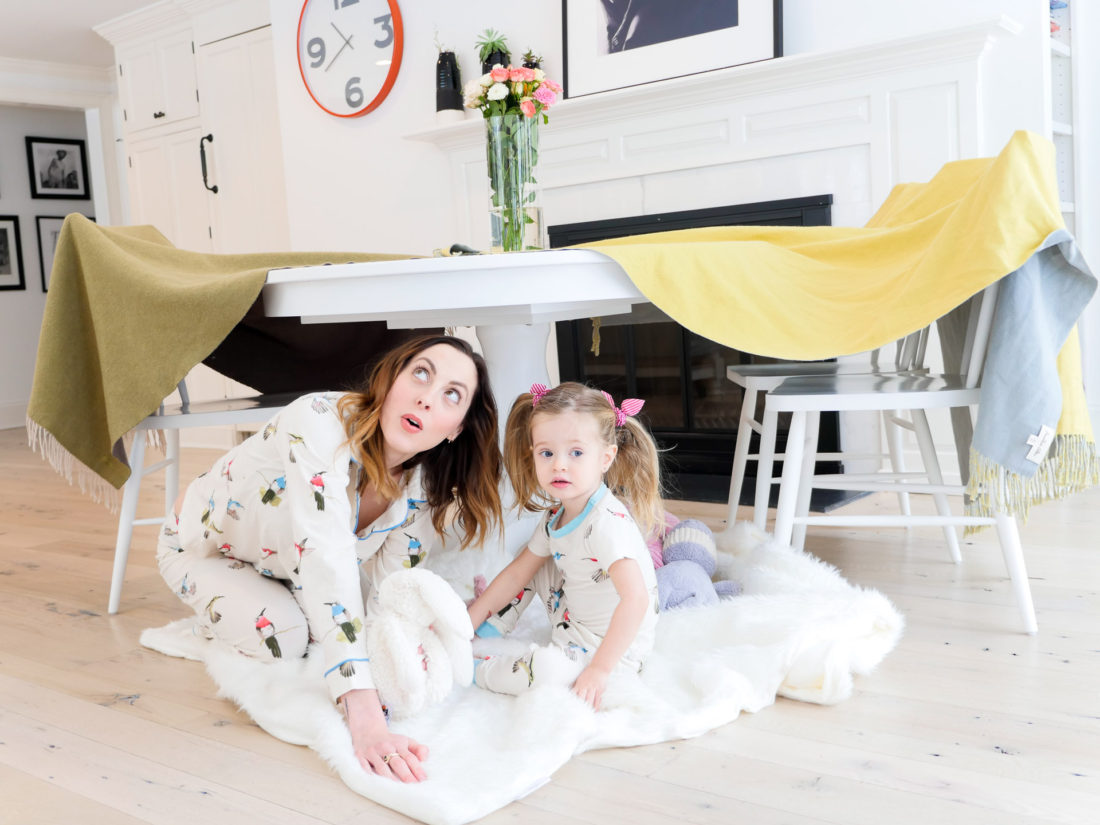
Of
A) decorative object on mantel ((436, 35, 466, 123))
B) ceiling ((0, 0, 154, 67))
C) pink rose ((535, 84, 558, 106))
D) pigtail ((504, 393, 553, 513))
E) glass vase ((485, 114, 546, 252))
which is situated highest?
ceiling ((0, 0, 154, 67))

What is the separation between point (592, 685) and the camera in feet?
4.44

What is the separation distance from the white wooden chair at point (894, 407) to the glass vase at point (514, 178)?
61cm

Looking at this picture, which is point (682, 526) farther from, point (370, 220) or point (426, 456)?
point (370, 220)

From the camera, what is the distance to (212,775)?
126 centimetres

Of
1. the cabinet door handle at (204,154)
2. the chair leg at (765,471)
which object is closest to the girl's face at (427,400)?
the chair leg at (765,471)

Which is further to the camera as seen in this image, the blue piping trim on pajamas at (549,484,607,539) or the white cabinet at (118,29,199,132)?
the white cabinet at (118,29,199,132)

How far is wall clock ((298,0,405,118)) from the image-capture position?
4062mm

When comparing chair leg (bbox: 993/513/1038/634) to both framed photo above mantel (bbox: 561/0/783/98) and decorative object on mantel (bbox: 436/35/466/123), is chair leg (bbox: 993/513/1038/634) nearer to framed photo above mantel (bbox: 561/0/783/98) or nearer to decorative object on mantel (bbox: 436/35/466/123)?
framed photo above mantel (bbox: 561/0/783/98)

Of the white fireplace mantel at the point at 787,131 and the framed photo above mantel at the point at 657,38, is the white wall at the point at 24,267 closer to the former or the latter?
the white fireplace mantel at the point at 787,131

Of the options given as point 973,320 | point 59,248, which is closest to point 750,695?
point 973,320

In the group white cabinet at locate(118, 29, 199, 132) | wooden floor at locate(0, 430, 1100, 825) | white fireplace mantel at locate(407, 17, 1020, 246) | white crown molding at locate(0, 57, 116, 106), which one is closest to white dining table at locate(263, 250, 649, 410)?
wooden floor at locate(0, 430, 1100, 825)

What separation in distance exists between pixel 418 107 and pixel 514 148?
88.9 inches

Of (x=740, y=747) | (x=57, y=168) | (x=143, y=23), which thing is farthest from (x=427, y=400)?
(x=57, y=168)

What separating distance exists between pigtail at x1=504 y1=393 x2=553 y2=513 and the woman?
0.04m
